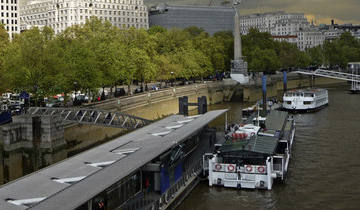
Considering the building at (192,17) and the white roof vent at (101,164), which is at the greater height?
the building at (192,17)

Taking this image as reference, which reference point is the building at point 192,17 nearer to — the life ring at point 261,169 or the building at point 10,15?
the building at point 10,15

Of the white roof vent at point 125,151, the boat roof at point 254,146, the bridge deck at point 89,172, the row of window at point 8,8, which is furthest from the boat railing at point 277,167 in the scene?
the row of window at point 8,8

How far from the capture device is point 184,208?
24.6 m

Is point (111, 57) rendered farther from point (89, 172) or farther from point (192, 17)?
point (192, 17)

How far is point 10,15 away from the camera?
114m

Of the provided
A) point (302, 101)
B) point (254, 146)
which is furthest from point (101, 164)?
point (302, 101)

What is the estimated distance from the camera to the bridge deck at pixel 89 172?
1575 cm

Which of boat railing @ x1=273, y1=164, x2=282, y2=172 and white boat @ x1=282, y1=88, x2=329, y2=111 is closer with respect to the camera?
boat railing @ x1=273, y1=164, x2=282, y2=172

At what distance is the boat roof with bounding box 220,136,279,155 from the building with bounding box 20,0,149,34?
96.9 meters

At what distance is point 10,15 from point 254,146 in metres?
101

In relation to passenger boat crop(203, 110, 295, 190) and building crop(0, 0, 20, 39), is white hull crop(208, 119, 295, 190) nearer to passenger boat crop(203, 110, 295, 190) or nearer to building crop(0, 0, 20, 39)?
passenger boat crop(203, 110, 295, 190)

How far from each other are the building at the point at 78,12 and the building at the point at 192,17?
1683 centimetres

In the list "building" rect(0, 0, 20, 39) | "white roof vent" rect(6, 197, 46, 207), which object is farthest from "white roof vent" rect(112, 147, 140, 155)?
"building" rect(0, 0, 20, 39)

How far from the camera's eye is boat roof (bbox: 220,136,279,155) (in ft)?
88.8
